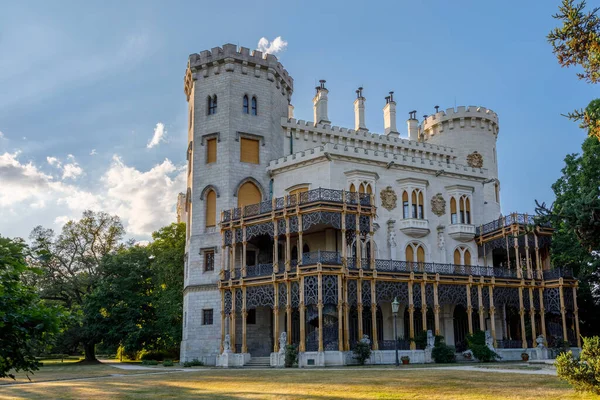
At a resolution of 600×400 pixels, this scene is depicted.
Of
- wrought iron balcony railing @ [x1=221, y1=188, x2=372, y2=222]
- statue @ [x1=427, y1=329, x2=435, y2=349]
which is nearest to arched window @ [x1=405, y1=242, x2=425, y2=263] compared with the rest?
wrought iron balcony railing @ [x1=221, y1=188, x2=372, y2=222]

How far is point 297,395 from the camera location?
594 inches

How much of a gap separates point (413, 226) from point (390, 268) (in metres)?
5.89

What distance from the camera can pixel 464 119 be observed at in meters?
50.2

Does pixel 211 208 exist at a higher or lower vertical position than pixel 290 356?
higher

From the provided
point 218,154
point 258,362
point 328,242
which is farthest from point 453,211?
point 258,362

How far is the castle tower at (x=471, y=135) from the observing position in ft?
163

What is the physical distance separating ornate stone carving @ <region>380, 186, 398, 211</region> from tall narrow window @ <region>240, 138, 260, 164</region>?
352 inches

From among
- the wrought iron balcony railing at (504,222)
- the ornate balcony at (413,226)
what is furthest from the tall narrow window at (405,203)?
the wrought iron balcony railing at (504,222)

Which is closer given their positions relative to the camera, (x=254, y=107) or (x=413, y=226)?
(x=413, y=226)

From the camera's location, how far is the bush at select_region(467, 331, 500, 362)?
3447 centimetres

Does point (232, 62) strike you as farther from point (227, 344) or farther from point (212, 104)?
point (227, 344)

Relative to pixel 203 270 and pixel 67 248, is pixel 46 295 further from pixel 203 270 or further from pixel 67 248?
pixel 203 270

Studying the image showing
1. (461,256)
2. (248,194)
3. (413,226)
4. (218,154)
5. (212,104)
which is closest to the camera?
(413,226)

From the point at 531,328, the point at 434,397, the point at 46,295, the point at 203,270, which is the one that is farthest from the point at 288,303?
the point at 46,295
